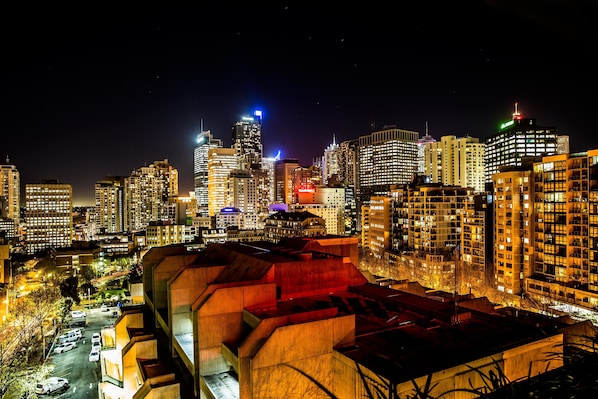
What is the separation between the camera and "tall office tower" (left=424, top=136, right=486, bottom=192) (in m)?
115

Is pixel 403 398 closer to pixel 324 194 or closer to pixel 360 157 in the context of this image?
pixel 324 194

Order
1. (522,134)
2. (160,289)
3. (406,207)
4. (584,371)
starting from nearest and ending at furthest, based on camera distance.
Result: (584,371), (160,289), (406,207), (522,134)

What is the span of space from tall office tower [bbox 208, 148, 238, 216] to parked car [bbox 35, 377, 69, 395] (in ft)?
356

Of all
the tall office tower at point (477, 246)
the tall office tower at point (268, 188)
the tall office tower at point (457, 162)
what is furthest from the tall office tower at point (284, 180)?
the tall office tower at point (477, 246)

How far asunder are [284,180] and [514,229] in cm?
11271

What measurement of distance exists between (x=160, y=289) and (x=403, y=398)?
1754cm

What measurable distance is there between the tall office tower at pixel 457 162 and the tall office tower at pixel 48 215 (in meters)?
94.4

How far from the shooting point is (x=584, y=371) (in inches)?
212

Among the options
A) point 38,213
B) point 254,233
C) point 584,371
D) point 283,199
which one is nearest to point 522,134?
point 254,233

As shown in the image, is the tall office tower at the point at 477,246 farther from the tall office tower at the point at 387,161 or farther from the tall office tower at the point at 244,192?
the tall office tower at the point at 244,192

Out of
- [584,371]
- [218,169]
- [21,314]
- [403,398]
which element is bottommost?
[21,314]

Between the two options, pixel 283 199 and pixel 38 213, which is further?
pixel 283 199

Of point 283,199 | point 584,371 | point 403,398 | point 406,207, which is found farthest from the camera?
point 283,199

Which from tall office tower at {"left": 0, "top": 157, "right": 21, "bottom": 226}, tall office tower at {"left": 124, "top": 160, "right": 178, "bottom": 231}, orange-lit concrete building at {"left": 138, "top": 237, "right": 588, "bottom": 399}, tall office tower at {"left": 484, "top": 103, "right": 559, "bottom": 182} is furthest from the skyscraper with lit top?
tall office tower at {"left": 0, "top": 157, "right": 21, "bottom": 226}
